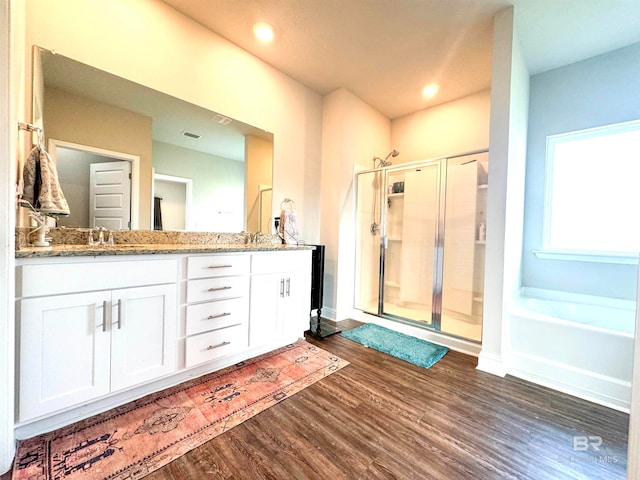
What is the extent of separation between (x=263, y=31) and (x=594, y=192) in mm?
3394

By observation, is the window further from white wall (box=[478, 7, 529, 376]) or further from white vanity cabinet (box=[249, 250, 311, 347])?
white vanity cabinet (box=[249, 250, 311, 347])

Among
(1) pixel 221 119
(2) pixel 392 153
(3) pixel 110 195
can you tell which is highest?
(2) pixel 392 153

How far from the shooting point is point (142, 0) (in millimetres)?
1917

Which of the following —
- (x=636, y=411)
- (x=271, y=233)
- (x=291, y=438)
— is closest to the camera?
(x=636, y=411)

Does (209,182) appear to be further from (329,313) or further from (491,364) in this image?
(491,364)

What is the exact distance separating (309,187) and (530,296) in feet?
8.71

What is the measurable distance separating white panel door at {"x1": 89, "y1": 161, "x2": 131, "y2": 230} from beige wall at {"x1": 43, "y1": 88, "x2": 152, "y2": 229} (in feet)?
0.29

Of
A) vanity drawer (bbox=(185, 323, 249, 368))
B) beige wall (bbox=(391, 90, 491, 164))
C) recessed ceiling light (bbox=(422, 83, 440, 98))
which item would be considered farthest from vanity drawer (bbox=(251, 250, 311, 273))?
recessed ceiling light (bbox=(422, 83, 440, 98))

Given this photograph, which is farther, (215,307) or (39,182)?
(215,307)

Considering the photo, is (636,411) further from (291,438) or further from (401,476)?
(291,438)

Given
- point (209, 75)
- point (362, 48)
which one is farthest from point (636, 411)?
point (209, 75)

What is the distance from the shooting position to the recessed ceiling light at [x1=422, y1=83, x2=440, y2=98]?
9.81 feet

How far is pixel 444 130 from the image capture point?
132 inches

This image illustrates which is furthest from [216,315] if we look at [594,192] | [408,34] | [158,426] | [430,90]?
[594,192]
